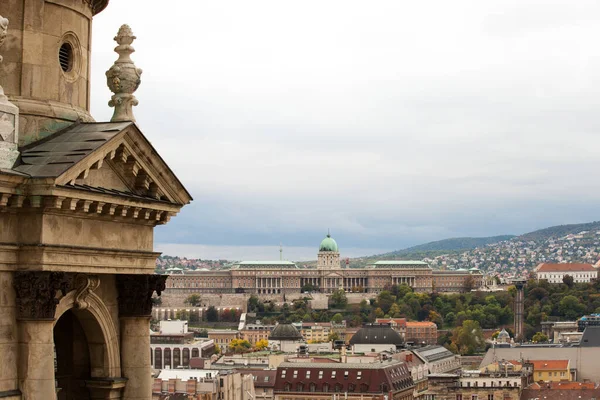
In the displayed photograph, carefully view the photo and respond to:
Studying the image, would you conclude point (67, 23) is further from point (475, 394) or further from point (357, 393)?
point (475, 394)

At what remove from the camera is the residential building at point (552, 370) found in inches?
5522

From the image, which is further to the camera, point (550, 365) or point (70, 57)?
point (550, 365)

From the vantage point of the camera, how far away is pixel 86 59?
16.6 metres

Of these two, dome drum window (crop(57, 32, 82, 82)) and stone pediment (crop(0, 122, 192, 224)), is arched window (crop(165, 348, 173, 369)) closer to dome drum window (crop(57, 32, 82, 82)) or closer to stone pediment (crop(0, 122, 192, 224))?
stone pediment (crop(0, 122, 192, 224))

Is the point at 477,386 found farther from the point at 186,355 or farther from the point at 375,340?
the point at 186,355

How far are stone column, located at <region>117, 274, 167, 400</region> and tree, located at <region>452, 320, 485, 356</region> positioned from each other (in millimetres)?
174625

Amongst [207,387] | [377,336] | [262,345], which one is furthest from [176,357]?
[207,387]

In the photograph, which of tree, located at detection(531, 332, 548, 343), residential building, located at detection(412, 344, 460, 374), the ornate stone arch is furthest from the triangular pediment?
tree, located at detection(531, 332, 548, 343)

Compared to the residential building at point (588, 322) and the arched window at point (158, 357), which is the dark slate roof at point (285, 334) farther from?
the residential building at point (588, 322)

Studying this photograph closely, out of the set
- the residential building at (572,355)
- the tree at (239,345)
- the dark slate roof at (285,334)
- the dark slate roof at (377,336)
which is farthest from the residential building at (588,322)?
the tree at (239,345)

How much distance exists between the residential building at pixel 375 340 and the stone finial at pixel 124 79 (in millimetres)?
142968

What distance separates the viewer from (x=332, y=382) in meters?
120

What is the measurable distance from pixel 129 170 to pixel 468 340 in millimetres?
177888

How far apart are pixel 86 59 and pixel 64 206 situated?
251 centimetres
